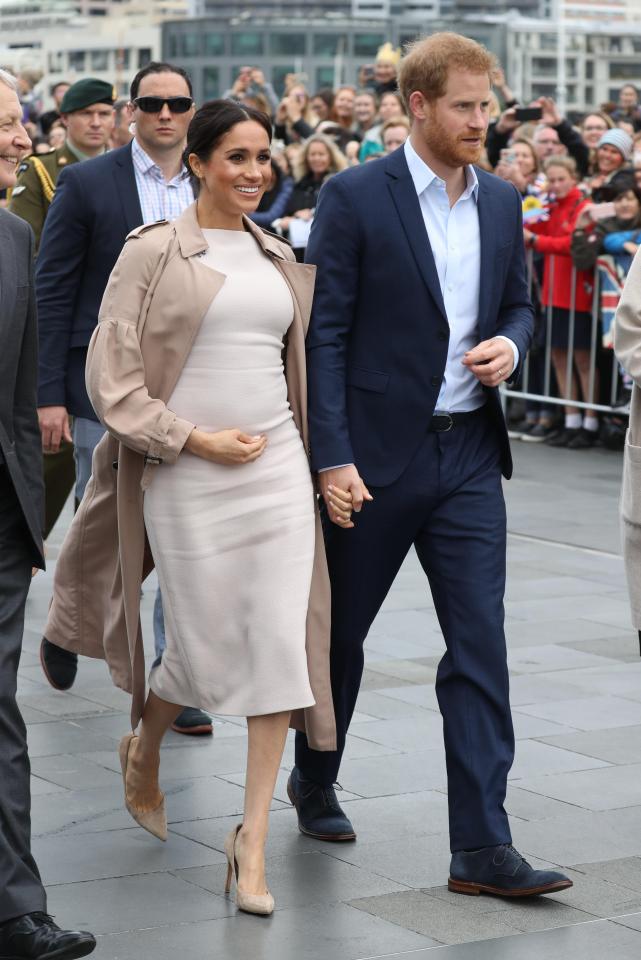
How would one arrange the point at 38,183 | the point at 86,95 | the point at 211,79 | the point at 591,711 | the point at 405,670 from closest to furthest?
the point at 591,711 → the point at 405,670 → the point at 86,95 → the point at 38,183 → the point at 211,79

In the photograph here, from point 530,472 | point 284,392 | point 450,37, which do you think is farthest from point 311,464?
point 530,472

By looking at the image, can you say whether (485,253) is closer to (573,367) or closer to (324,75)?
(573,367)

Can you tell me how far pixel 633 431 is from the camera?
15.4 feet

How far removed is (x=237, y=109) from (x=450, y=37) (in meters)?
0.57

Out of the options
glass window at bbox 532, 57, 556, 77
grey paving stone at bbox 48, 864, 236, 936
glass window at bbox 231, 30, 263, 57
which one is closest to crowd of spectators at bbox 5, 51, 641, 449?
grey paving stone at bbox 48, 864, 236, 936

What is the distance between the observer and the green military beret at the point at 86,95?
6996 mm

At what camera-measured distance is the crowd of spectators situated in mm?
12352

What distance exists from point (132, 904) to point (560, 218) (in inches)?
365

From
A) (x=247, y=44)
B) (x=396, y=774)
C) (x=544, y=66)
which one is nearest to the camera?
(x=396, y=774)

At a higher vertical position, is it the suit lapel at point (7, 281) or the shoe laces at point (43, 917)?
the suit lapel at point (7, 281)

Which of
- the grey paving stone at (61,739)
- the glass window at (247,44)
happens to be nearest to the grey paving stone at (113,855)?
the grey paving stone at (61,739)

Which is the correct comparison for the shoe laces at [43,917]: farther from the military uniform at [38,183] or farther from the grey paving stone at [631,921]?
the military uniform at [38,183]

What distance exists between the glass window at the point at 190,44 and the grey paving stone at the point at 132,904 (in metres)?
138

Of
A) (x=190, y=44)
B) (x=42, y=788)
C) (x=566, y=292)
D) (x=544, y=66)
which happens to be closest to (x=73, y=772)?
(x=42, y=788)
